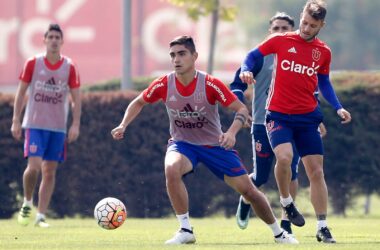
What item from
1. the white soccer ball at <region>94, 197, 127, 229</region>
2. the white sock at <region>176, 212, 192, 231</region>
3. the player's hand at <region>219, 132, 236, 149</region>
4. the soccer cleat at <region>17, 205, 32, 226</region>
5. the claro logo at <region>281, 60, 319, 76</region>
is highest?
the claro logo at <region>281, 60, 319, 76</region>

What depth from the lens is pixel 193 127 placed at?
43.4 ft

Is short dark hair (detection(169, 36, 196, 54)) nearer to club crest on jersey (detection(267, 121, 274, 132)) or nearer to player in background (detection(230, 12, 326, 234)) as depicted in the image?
club crest on jersey (detection(267, 121, 274, 132))

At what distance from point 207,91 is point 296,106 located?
3.00 feet

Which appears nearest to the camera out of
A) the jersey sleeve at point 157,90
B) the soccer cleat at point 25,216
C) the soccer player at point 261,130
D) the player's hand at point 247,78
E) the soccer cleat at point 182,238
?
the player's hand at point 247,78

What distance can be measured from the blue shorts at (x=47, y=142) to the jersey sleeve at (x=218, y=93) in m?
4.55

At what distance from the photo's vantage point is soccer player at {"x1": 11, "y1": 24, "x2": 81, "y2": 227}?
17109 mm

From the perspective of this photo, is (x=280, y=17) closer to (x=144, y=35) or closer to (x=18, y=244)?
(x=18, y=244)

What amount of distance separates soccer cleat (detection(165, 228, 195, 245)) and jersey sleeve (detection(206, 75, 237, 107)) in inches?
49.6

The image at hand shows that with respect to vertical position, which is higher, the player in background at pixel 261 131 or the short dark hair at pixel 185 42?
the short dark hair at pixel 185 42

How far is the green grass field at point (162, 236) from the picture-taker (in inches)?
505

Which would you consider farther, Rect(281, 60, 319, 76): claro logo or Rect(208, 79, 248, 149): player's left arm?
Rect(281, 60, 319, 76): claro logo

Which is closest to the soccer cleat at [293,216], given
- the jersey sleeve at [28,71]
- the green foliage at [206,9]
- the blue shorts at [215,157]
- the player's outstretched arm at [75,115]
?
the blue shorts at [215,157]

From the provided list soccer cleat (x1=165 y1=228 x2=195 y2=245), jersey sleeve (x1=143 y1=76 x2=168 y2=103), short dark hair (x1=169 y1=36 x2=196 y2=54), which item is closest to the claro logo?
short dark hair (x1=169 y1=36 x2=196 y2=54)

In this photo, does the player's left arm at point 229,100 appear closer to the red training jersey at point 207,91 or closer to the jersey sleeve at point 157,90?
the red training jersey at point 207,91
